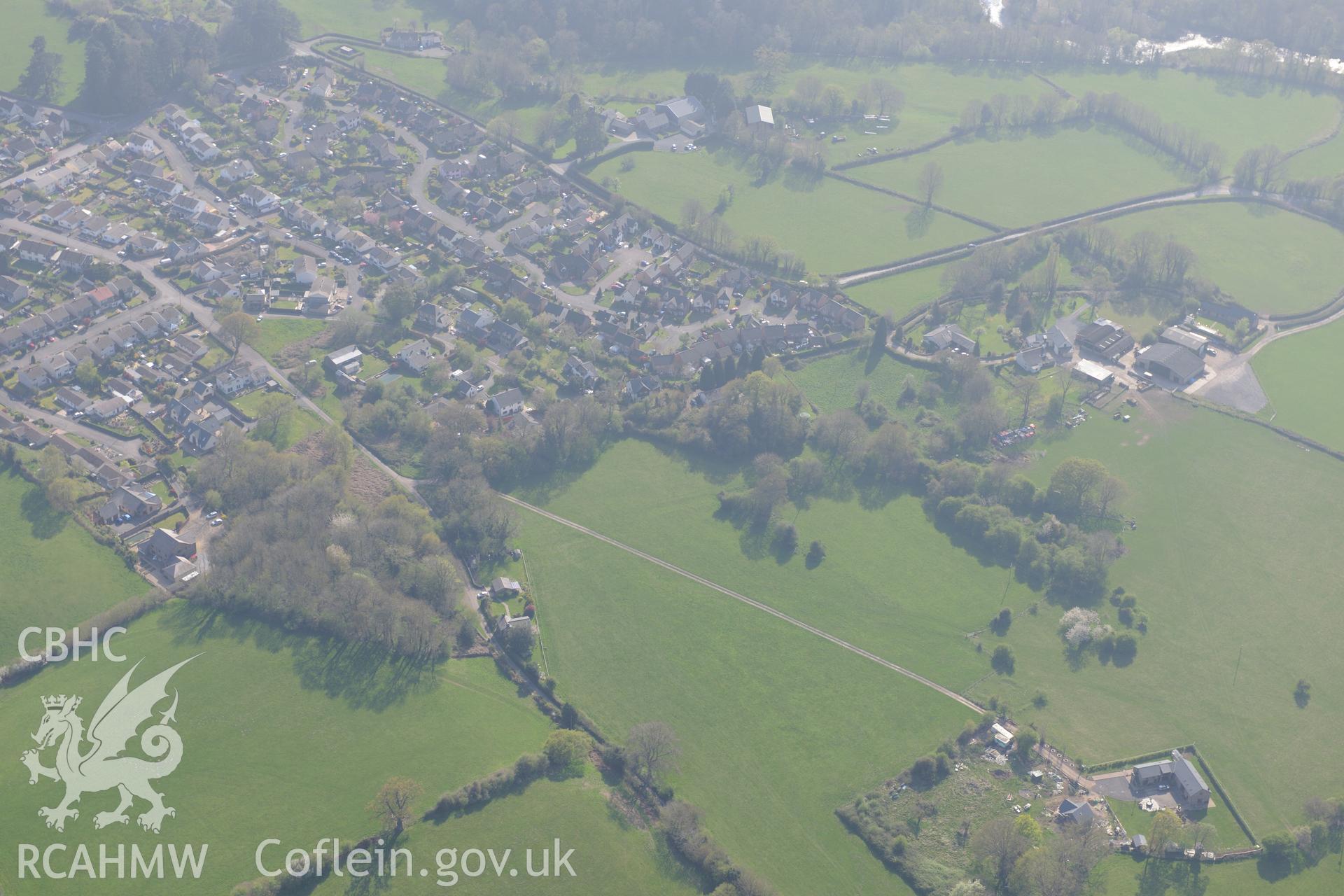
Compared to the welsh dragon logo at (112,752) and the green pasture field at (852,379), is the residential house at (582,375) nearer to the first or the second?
the green pasture field at (852,379)

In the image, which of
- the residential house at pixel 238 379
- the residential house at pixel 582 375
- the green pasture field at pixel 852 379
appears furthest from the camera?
the green pasture field at pixel 852 379

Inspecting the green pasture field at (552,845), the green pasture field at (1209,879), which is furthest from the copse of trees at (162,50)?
the green pasture field at (1209,879)

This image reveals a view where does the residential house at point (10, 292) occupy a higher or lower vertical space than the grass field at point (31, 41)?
lower

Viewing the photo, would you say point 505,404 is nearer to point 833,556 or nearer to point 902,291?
point 833,556

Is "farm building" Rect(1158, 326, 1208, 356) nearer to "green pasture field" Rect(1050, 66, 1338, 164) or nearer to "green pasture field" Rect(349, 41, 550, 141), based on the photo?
"green pasture field" Rect(1050, 66, 1338, 164)

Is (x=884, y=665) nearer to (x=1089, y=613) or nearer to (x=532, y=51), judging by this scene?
(x=1089, y=613)

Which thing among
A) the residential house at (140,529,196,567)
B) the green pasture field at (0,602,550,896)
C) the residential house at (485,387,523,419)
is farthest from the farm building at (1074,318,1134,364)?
the residential house at (140,529,196,567)

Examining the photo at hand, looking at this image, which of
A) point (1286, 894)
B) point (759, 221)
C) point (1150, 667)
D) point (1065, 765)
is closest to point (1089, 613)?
point (1150, 667)
